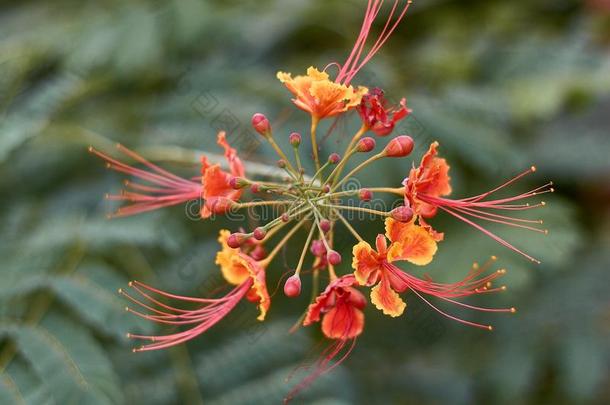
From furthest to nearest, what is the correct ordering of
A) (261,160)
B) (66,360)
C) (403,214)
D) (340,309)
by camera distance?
1. (261,160)
2. (66,360)
3. (340,309)
4. (403,214)

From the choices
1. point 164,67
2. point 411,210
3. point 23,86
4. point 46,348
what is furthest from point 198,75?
point 411,210

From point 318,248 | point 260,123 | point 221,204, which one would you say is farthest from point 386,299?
point 260,123

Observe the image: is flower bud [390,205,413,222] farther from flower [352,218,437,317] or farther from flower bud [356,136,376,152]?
flower bud [356,136,376,152]

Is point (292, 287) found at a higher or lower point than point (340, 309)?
higher

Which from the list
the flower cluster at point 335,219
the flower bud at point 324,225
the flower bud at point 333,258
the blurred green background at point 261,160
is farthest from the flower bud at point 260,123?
the blurred green background at point 261,160

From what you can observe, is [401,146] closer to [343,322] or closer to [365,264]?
[365,264]

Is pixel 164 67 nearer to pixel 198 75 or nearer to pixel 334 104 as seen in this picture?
pixel 198 75

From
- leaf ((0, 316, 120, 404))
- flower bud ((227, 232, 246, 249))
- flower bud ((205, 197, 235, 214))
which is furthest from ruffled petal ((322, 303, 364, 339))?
leaf ((0, 316, 120, 404))
